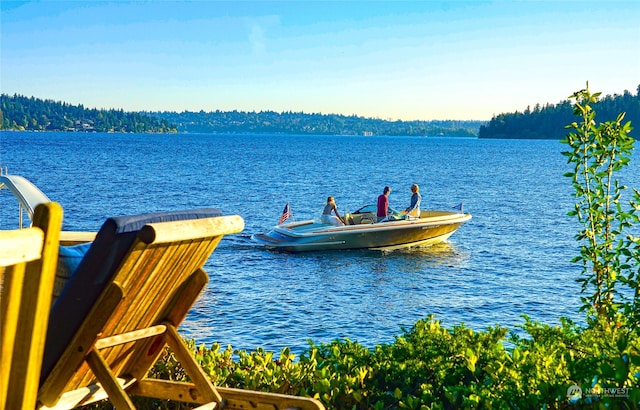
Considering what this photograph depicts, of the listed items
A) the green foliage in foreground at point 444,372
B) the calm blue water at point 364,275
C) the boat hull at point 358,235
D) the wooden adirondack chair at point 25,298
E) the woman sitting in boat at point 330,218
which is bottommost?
the calm blue water at point 364,275

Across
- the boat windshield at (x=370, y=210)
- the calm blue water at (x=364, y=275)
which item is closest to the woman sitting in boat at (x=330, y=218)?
the boat windshield at (x=370, y=210)

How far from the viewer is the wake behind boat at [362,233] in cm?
2102

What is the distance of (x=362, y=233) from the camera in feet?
69.3

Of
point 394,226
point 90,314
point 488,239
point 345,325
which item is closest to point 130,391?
point 90,314

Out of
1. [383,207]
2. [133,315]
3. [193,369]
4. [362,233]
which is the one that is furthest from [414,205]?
[133,315]

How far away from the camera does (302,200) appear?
44250 millimetres

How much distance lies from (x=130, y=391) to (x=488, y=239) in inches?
947

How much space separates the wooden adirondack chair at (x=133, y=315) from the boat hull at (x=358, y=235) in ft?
55.2

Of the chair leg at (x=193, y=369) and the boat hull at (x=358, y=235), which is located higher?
the chair leg at (x=193, y=369)

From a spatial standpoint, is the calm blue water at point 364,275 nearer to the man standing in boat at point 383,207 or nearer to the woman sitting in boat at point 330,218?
the woman sitting in boat at point 330,218

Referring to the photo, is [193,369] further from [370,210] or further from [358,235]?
[370,210]

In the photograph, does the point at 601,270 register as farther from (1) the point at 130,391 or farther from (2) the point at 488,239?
(2) the point at 488,239

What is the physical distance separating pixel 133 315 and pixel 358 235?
17612mm

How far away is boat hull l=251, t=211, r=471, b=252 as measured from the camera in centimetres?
2100
